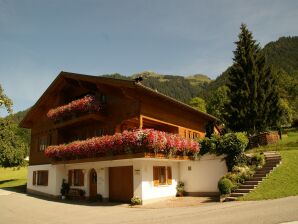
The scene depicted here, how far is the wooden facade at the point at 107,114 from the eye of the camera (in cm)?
2227

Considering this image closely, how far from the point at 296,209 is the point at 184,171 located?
43.8 feet

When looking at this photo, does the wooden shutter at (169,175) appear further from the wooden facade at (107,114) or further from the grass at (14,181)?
the grass at (14,181)

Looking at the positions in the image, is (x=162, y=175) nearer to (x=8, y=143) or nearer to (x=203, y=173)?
(x=203, y=173)

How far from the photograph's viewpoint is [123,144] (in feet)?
67.3

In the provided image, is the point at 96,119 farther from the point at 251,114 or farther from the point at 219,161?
the point at 251,114

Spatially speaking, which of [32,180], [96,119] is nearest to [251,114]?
[96,119]

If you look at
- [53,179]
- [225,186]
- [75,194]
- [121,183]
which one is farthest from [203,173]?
[53,179]

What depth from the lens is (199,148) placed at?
24734 millimetres

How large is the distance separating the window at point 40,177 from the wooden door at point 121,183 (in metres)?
9.57

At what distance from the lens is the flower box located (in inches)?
949

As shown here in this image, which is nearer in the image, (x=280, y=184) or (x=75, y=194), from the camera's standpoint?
(x=280, y=184)

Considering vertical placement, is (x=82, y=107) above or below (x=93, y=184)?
above

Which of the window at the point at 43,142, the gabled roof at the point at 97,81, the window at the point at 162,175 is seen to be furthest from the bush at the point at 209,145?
the window at the point at 43,142

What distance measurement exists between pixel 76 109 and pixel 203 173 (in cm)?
1135
